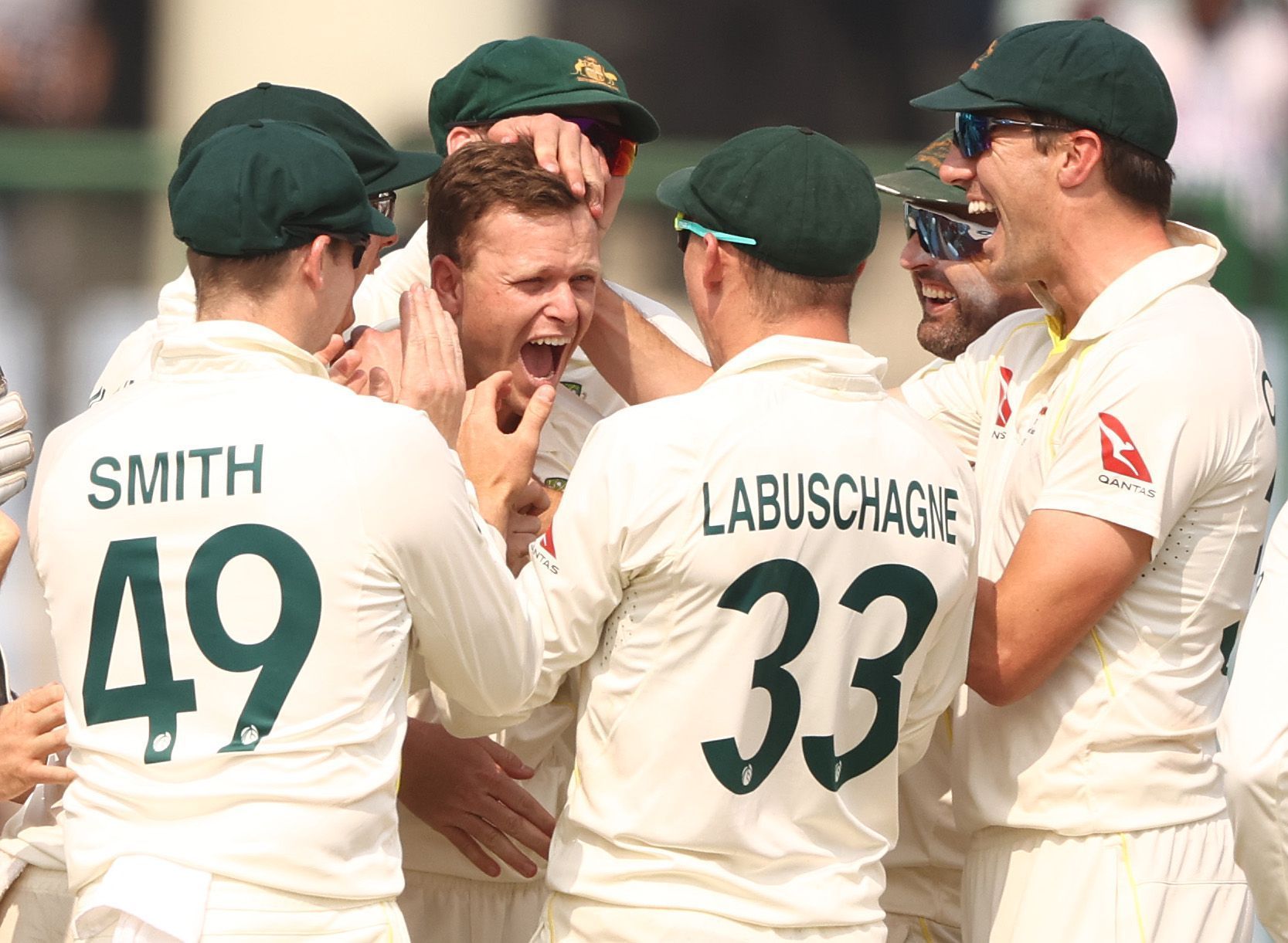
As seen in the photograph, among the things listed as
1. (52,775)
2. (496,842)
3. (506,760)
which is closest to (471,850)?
(496,842)

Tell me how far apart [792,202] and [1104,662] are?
105 centimetres

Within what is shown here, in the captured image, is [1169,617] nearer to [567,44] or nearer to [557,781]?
[557,781]

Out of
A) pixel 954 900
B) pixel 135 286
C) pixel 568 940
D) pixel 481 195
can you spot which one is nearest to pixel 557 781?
pixel 568 940

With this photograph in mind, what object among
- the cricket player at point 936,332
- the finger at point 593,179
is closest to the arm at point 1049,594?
the cricket player at point 936,332

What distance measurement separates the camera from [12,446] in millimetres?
3379

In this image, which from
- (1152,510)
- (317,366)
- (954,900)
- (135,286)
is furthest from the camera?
(135,286)

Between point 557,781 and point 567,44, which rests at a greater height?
point 567,44

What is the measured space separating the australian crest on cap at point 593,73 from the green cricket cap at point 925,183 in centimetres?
82

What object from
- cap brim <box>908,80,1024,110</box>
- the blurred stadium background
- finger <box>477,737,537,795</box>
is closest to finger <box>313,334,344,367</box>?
finger <box>477,737,537,795</box>

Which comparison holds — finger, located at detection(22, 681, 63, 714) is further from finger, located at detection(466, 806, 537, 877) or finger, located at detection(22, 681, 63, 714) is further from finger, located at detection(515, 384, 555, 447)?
finger, located at detection(515, 384, 555, 447)

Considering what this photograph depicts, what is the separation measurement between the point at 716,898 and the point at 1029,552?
34.2 inches

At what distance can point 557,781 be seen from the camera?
144 inches

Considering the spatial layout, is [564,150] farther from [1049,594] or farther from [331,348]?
[1049,594]

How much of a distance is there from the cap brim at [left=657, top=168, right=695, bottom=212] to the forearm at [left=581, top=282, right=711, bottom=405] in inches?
19.9
